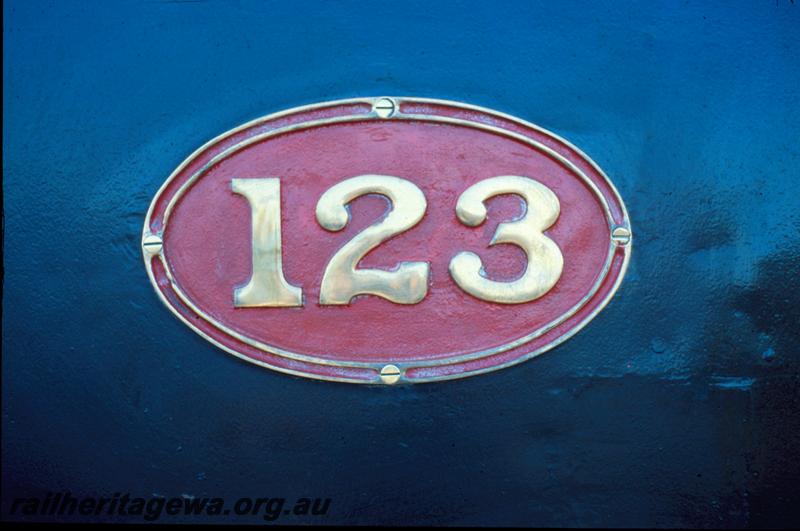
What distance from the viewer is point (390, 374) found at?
1488mm

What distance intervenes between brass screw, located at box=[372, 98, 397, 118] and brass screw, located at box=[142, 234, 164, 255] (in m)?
0.43

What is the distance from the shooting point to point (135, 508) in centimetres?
152

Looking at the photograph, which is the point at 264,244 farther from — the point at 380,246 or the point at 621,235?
the point at 621,235

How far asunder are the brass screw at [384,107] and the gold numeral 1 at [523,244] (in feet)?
0.64

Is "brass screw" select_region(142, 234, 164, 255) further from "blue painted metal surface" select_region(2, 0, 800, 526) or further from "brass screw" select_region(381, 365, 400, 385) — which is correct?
"brass screw" select_region(381, 365, 400, 385)

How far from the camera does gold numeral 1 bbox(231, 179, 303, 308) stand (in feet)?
4.86

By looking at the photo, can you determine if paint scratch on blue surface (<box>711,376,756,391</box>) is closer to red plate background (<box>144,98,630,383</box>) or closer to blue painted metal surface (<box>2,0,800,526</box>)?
blue painted metal surface (<box>2,0,800,526</box>)

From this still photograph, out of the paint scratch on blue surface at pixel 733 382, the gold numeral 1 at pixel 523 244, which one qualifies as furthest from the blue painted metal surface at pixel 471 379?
the gold numeral 1 at pixel 523 244

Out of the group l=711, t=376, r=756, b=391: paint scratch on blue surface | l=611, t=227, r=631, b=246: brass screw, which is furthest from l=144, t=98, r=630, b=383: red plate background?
l=711, t=376, r=756, b=391: paint scratch on blue surface

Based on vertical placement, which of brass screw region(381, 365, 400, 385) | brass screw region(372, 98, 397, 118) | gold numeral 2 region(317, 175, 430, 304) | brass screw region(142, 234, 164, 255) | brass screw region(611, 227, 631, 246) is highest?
brass screw region(372, 98, 397, 118)

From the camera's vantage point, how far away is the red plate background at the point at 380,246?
1481mm

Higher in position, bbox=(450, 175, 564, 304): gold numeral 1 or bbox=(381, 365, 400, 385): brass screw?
bbox=(450, 175, 564, 304): gold numeral 1

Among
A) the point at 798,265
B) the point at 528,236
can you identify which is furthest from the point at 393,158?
the point at 798,265

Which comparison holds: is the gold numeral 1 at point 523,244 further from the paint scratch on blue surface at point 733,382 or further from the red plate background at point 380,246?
the paint scratch on blue surface at point 733,382
